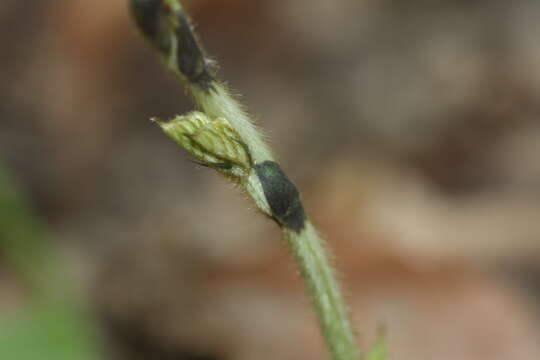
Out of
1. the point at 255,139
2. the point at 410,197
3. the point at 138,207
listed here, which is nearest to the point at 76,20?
the point at 138,207

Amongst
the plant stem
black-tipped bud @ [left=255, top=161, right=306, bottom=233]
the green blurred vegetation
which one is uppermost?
the green blurred vegetation

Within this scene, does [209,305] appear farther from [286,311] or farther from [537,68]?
[537,68]

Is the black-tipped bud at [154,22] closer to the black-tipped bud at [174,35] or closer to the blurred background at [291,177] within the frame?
the black-tipped bud at [174,35]

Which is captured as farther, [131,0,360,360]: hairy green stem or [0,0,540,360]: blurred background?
[0,0,540,360]: blurred background

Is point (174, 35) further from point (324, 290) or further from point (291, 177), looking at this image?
point (291, 177)

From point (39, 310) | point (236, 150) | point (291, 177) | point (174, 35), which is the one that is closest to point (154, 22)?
point (174, 35)

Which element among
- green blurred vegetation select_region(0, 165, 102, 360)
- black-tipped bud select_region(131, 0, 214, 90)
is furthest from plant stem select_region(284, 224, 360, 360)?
green blurred vegetation select_region(0, 165, 102, 360)

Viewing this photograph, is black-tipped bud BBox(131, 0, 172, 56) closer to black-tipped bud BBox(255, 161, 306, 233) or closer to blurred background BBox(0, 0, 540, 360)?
black-tipped bud BBox(255, 161, 306, 233)
